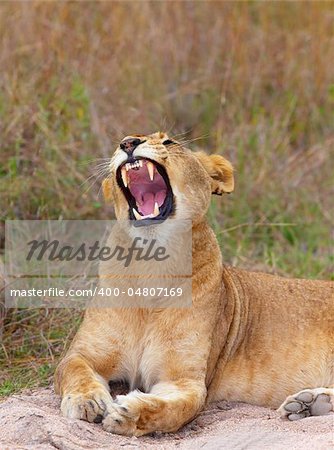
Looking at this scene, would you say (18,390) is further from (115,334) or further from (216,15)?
(216,15)

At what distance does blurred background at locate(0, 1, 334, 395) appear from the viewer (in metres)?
6.63

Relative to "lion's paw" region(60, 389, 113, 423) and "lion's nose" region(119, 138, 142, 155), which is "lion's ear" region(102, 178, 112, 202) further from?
"lion's paw" region(60, 389, 113, 423)

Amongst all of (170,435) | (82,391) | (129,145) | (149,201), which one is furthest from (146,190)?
(170,435)

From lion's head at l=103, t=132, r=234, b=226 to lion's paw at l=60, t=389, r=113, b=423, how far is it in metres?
0.77

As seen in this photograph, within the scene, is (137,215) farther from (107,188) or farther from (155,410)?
(155,410)

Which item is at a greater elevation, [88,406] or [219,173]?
[219,173]

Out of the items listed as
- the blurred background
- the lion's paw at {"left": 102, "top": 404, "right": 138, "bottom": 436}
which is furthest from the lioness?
the blurred background

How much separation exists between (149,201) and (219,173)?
472mm

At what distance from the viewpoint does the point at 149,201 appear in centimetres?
448

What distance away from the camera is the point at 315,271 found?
6613mm

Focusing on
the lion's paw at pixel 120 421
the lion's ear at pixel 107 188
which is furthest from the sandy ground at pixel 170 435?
the lion's ear at pixel 107 188

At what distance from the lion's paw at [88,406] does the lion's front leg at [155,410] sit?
0.14 feet

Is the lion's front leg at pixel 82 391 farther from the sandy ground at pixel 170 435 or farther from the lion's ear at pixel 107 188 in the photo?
the lion's ear at pixel 107 188

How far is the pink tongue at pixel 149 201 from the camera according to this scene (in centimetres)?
443
